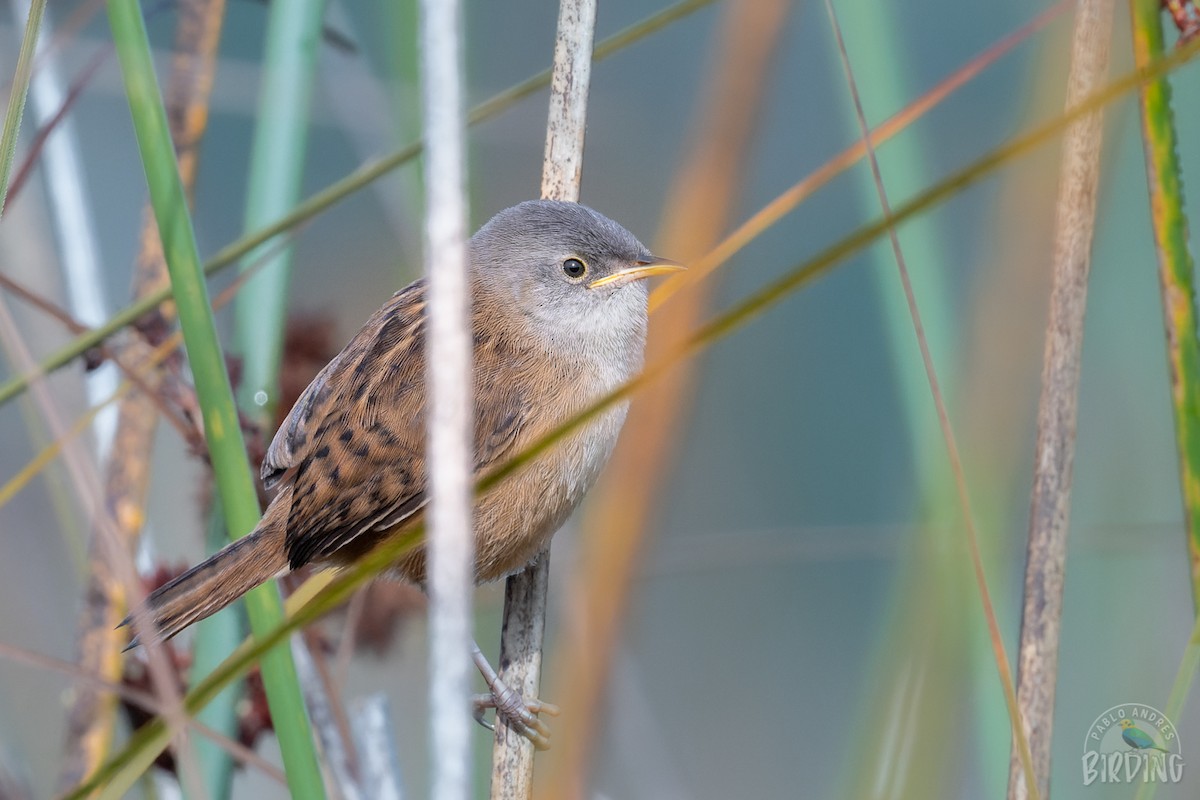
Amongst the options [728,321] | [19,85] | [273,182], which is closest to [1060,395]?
[728,321]

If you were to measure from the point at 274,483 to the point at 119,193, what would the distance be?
2130 millimetres

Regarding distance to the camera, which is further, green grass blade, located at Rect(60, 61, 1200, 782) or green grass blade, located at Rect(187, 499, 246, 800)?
green grass blade, located at Rect(187, 499, 246, 800)

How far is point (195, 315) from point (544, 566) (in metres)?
0.94

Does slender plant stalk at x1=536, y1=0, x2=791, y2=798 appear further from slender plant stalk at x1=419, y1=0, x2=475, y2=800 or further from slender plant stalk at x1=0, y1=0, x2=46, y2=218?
slender plant stalk at x1=0, y1=0, x2=46, y2=218

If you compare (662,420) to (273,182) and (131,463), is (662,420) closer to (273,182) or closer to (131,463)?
(273,182)

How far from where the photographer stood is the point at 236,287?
1.93 metres

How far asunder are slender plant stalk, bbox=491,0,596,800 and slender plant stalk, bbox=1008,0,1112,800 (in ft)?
2.29

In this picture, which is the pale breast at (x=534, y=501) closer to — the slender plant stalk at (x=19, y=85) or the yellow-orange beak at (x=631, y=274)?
the yellow-orange beak at (x=631, y=274)

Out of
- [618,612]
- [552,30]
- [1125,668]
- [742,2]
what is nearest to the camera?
[618,612]

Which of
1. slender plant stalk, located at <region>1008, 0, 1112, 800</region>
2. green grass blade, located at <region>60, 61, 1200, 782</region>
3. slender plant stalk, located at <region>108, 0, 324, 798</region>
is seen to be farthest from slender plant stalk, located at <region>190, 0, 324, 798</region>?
slender plant stalk, located at <region>1008, 0, 1112, 800</region>

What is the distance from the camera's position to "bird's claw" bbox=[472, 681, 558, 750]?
5.70ft

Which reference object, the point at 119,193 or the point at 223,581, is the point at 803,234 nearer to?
the point at 119,193

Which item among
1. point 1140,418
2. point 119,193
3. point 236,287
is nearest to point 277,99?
point 236,287

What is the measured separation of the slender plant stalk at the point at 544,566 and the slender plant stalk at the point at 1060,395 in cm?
70
